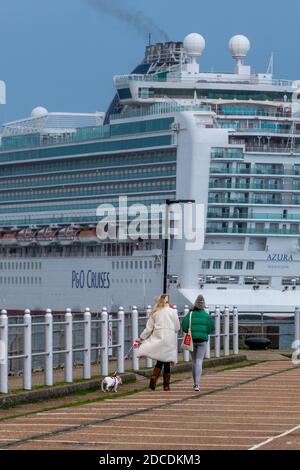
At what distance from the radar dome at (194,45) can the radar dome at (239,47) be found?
1347 mm

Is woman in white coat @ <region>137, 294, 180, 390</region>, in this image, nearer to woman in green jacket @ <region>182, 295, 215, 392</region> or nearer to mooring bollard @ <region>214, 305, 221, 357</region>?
woman in green jacket @ <region>182, 295, 215, 392</region>

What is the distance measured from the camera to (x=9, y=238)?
3398 inches

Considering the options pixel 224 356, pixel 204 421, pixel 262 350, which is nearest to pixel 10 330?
pixel 204 421

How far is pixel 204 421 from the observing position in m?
18.9

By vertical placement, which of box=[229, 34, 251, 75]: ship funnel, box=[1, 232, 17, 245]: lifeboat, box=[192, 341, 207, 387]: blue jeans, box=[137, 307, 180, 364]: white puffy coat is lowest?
box=[192, 341, 207, 387]: blue jeans

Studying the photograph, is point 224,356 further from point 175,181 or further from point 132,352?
point 175,181

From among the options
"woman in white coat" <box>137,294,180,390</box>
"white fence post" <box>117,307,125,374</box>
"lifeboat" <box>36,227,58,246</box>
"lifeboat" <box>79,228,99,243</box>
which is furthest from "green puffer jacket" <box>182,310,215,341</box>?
"lifeboat" <box>36,227,58,246</box>

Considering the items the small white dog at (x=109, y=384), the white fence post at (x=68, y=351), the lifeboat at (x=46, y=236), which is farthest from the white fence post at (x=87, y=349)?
the lifeboat at (x=46, y=236)

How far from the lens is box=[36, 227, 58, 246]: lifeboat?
82250 millimetres

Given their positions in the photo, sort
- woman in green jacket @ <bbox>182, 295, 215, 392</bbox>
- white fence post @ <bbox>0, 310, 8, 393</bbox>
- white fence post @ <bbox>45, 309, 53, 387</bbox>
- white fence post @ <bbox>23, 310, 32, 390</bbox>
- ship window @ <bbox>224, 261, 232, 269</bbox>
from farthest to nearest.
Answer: ship window @ <bbox>224, 261, 232, 269</bbox> < woman in green jacket @ <bbox>182, 295, 215, 392</bbox> < white fence post @ <bbox>45, 309, 53, 387</bbox> < white fence post @ <bbox>23, 310, 32, 390</bbox> < white fence post @ <bbox>0, 310, 8, 393</bbox>

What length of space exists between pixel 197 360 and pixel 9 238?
63099 millimetres

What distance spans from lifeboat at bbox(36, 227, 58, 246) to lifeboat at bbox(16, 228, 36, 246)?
17.2 inches

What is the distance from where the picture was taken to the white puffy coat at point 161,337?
76.6 feet

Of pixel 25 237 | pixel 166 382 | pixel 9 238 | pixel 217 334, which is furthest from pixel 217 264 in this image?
pixel 166 382
